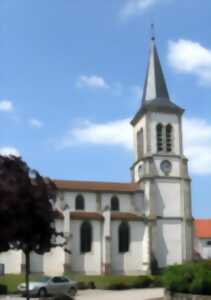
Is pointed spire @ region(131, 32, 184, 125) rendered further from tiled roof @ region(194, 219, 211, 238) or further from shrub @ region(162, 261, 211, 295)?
shrub @ region(162, 261, 211, 295)

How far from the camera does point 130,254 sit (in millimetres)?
58781

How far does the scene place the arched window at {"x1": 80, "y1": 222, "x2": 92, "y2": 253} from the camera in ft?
189

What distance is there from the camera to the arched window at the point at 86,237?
5766 cm

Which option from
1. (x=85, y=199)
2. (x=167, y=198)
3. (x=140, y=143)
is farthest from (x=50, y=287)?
(x=140, y=143)

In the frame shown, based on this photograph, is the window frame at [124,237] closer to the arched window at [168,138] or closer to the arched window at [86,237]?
the arched window at [86,237]

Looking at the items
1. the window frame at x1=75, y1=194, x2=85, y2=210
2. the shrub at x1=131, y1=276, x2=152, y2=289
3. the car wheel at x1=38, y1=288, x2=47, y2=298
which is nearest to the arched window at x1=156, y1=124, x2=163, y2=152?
the window frame at x1=75, y1=194, x2=85, y2=210

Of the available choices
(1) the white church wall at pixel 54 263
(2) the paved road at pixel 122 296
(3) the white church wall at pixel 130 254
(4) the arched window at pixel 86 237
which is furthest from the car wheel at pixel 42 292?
(3) the white church wall at pixel 130 254

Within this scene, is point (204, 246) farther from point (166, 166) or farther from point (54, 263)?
point (54, 263)

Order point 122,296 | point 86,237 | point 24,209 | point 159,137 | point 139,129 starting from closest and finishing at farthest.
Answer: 1. point 24,209
2. point 122,296
3. point 86,237
4. point 159,137
5. point 139,129

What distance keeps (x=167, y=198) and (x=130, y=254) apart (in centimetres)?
809

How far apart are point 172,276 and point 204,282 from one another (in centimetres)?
195

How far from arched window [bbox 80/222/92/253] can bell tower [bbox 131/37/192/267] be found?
6895 mm

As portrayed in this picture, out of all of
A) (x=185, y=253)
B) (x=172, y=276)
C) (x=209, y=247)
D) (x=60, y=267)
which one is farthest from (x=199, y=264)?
(x=209, y=247)

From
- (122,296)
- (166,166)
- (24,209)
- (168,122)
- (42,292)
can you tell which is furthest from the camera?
(168,122)
